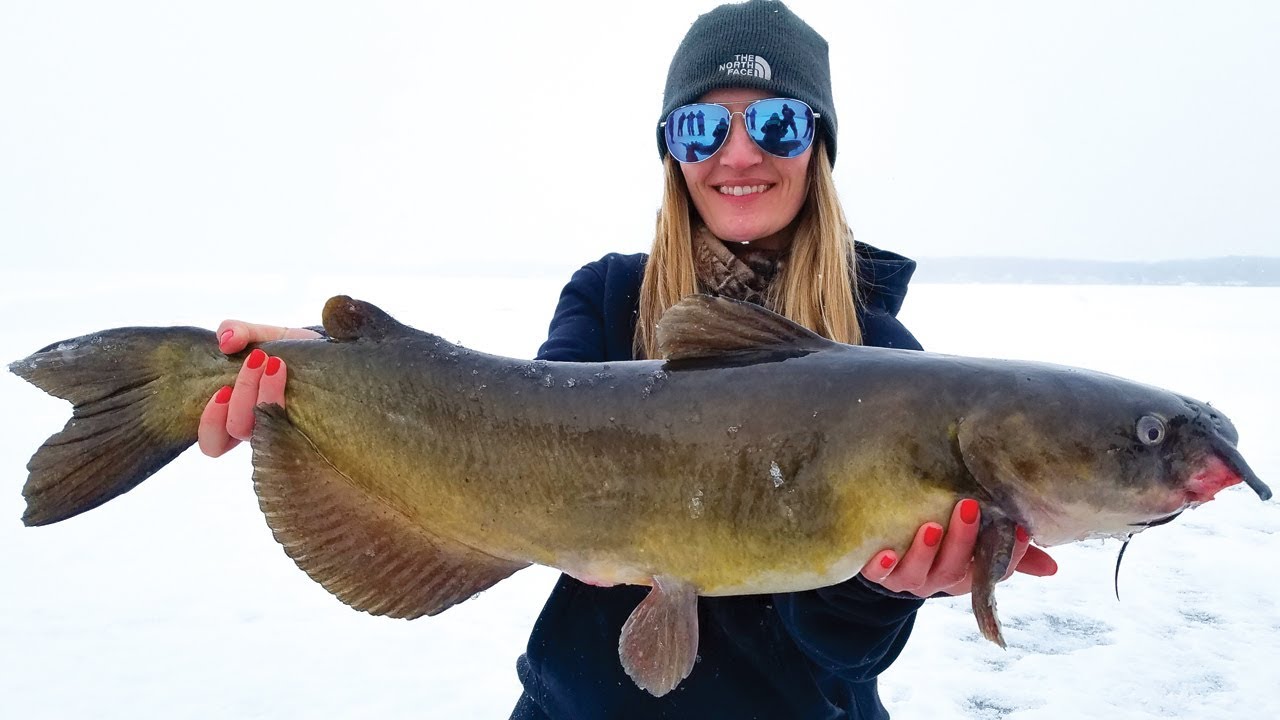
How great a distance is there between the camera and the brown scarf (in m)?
2.82

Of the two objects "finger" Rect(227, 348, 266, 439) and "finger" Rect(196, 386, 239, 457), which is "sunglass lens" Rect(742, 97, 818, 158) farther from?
"finger" Rect(196, 386, 239, 457)

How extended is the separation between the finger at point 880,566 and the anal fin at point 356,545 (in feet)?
2.87

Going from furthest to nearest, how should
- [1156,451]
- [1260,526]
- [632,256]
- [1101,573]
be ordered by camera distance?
[1260,526]
[1101,573]
[632,256]
[1156,451]

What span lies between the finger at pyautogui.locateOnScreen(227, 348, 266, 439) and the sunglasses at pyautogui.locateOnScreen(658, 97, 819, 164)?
4.93 feet

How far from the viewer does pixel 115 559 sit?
5.43m

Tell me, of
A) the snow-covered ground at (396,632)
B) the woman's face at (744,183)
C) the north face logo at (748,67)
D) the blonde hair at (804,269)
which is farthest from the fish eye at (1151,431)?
the snow-covered ground at (396,632)

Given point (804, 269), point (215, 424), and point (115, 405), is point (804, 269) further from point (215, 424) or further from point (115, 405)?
point (115, 405)

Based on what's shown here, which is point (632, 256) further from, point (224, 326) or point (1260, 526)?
point (1260, 526)

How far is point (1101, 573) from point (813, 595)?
4269 millimetres

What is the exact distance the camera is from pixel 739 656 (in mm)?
2279

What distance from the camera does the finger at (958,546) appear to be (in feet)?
5.80

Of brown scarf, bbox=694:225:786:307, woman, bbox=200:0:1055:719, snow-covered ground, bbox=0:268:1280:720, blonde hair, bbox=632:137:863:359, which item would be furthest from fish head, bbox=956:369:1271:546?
snow-covered ground, bbox=0:268:1280:720

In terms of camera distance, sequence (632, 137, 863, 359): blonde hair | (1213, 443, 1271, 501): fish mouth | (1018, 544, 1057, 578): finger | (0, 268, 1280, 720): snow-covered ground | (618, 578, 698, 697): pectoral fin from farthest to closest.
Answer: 1. (0, 268, 1280, 720): snow-covered ground
2. (632, 137, 863, 359): blonde hair
3. (1018, 544, 1057, 578): finger
4. (618, 578, 698, 697): pectoral fin
5. (1213, 443, 1271, 501): fish mouth

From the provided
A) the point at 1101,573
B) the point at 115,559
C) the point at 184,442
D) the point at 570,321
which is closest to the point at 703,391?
the point at 570,321
